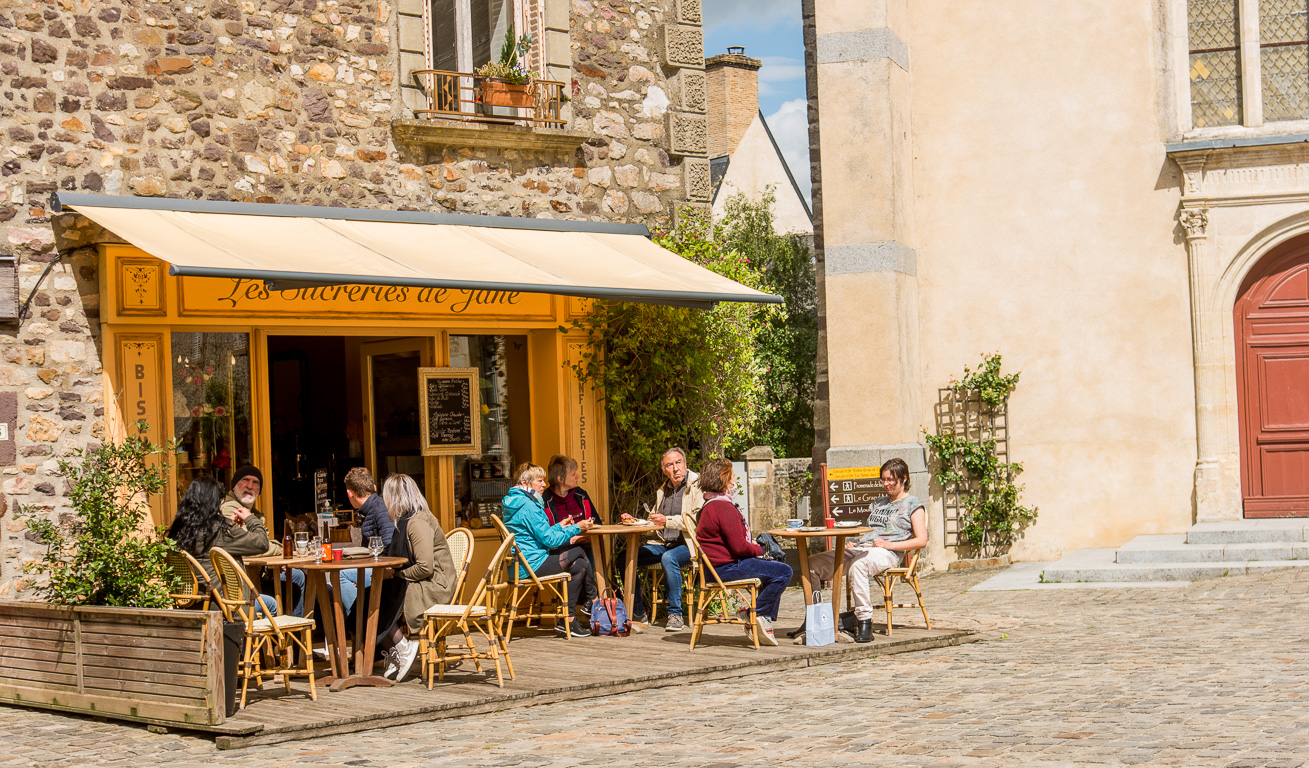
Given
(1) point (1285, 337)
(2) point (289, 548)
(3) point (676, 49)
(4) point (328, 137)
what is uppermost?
(3) point (676, 49)

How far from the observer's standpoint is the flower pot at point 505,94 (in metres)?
9.61

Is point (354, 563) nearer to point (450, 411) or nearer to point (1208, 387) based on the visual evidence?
point (450, 411)

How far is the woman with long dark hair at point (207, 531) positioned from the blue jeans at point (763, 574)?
2.56 m

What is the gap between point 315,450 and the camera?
10.6 metres

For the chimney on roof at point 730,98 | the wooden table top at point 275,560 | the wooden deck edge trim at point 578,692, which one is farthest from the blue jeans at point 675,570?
the chimney on roof at point 730,98

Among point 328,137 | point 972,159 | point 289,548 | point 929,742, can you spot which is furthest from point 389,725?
point 972,159

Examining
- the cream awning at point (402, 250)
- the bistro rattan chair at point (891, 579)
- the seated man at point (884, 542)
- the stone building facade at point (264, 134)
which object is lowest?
the bistro rattan chair at point (891, 579)

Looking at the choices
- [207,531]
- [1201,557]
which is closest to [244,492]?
[207,531]

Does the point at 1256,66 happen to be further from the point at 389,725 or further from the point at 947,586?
the point at 389,725

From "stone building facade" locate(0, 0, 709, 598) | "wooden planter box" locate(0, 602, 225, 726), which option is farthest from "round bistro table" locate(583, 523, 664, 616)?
"wooden planter box" locate(0, 602, 225, 726)

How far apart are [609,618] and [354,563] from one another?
249cm

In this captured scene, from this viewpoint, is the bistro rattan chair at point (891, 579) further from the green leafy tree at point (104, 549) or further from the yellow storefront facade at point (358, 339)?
the green leafy tree at point (104, 549)

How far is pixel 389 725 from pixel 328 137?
165 inches

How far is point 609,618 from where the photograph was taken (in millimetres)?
8875
